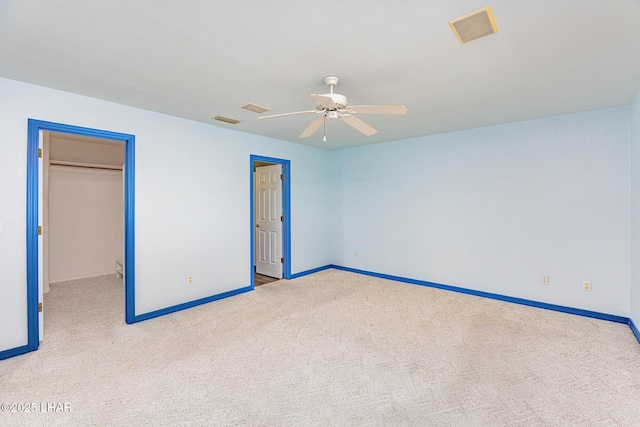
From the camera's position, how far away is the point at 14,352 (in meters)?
2.75

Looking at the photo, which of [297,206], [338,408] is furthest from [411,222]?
[338,408]

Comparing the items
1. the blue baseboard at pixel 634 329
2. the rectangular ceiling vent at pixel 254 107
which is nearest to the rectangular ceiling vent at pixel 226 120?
the rectangular ceiling vent at pixel 254 107

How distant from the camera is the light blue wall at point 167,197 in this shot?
9.05 feet

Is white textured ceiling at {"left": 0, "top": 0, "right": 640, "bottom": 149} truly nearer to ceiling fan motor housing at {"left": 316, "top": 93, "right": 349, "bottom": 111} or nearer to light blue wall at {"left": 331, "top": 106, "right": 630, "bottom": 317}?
ceiling fan motor housing at {"left": 316, "top": 93, "right": 349, "bottom": 111}

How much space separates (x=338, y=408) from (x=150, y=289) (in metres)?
2.72

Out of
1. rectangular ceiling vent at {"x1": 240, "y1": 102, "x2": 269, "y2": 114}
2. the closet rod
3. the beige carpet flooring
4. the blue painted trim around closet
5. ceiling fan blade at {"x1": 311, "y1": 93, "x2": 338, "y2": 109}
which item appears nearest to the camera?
the beige carpet flooring

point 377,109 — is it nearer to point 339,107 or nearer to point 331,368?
point 339,107

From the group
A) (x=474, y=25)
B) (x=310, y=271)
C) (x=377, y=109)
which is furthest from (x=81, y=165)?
(x=474, y=25)

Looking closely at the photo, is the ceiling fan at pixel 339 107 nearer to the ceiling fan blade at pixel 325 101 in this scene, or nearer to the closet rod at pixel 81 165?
the ceiling fan blade at pixel 325 101

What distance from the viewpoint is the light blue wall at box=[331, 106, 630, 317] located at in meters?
3.56

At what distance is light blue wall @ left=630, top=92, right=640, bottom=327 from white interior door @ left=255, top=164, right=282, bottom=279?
4.54m

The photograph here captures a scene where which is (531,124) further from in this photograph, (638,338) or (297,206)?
(297,206)

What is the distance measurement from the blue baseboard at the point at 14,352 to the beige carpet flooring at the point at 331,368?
100 mm

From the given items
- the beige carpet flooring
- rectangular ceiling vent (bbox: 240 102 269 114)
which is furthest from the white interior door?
rectangular ceiling vent (bbox: 240 102 269 114)
